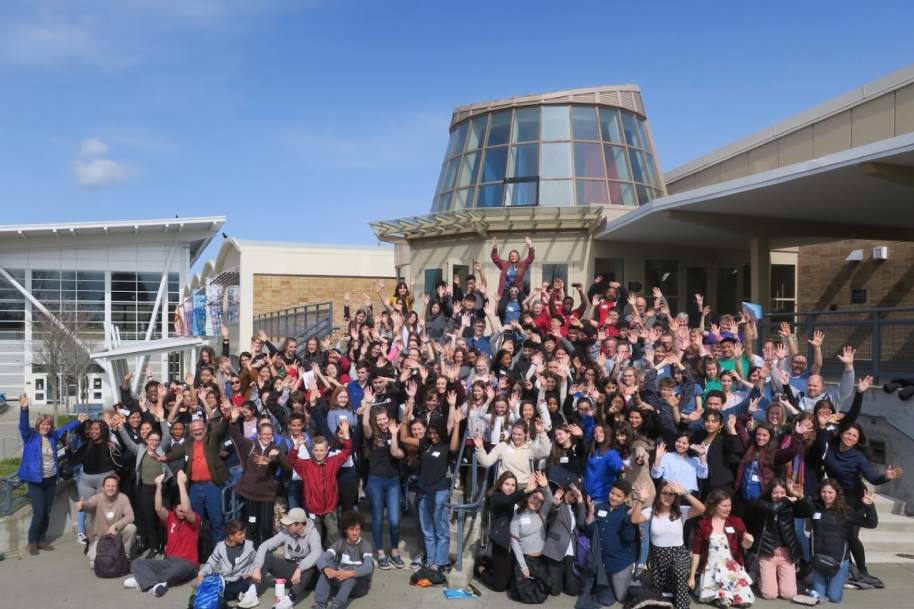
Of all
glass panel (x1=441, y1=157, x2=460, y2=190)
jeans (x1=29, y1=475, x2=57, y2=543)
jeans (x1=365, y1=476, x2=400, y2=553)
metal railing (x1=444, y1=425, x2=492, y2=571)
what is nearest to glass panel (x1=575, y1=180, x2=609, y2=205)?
glass panel (x1=441, y1=157, x2=460, y2=190)

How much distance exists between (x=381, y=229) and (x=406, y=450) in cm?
1042

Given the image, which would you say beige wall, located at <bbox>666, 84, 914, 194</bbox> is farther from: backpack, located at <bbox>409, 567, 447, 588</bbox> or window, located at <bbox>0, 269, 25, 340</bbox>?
window, located at <bbox>0, 269, 25, 340</bbox>

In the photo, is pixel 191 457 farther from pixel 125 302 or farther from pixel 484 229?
pixel 125 302

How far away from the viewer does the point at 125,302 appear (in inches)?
1220

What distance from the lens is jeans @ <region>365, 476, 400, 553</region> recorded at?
319 inches

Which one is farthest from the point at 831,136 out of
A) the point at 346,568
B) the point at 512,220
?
the point at 346,568

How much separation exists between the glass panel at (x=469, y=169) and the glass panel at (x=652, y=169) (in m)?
4.15

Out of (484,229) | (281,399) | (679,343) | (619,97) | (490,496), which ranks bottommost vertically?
(490,496)

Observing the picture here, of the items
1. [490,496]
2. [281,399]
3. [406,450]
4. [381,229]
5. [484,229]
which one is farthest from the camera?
[381,229]

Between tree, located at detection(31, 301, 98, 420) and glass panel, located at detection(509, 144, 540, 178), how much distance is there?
17.5 m

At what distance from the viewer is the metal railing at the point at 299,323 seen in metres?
16.8

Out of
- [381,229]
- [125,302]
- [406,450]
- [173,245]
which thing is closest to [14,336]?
[125,302]

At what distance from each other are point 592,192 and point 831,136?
530 cm

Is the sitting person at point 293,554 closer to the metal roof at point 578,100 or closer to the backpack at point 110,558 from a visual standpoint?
the backpack at point 110,558
